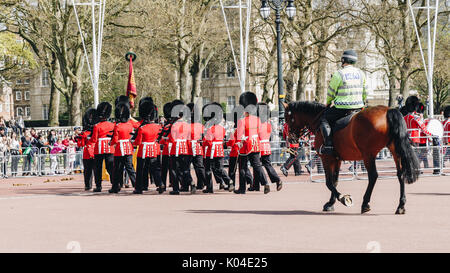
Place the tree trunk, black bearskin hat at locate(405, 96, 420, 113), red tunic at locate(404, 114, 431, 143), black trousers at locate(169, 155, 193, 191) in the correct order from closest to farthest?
1. black trousers at locate(169, 155, 193, 191)
2. red tunic at locate(404, 114, 431, 143)
3. black bearskin hat at locate(405, 96, 420, 113)
4. the tree trunk

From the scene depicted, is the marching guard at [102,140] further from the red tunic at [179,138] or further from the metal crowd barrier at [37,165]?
the metal crowd barrier at [37,165]

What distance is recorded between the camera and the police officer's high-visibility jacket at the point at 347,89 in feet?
37.7

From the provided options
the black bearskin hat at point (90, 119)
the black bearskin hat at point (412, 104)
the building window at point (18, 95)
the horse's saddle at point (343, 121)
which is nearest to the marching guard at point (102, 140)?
the black bearskin hat at point (90, 119)

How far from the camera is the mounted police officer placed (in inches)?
452

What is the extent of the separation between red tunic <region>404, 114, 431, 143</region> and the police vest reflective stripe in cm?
818

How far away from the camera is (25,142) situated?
2622 centimetres

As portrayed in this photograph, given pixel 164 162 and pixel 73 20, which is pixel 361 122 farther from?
pixel 73 20

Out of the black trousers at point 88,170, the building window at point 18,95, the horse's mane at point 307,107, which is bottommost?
the black trousers at point 88,170

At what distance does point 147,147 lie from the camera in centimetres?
1605

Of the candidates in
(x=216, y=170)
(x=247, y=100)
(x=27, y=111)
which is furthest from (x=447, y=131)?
(x=27, y=111)

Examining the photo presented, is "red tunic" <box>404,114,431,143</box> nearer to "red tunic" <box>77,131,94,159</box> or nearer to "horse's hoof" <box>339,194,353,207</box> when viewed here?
"red tunic" <box>77,131,94,159</box>

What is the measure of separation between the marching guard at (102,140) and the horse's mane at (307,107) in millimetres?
5500

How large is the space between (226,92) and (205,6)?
33.5m

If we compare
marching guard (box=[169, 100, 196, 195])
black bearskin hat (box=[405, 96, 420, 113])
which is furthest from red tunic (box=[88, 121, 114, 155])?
black bearskin hat (box=[405, 96, 420, 113])
